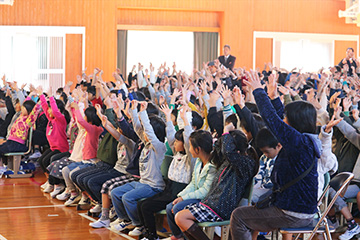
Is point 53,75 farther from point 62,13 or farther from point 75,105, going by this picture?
point 75,105

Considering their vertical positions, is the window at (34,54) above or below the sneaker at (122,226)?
above

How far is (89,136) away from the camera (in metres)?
5.86

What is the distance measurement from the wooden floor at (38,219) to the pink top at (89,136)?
0.59 meters

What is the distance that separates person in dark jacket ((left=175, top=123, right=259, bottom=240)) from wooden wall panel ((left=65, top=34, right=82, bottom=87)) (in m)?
11.0

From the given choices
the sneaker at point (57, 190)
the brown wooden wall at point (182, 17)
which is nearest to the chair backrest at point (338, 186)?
the sneaker at point (57, 190)

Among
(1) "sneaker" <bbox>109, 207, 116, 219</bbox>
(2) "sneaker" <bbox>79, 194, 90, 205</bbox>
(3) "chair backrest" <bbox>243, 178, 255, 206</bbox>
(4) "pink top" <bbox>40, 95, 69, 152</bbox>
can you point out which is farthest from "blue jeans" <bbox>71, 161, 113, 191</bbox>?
(3) "chair backrest" <bbox>243, 178, 255, 206</bbox>

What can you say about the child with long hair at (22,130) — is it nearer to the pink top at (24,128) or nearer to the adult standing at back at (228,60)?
the pink top at (24,128)

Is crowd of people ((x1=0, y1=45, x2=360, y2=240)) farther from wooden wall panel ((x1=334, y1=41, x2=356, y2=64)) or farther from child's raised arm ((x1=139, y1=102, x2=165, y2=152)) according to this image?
wooden wall panel ((x1=334, y1=41, x2=356, y2=64))

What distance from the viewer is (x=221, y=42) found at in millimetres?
15242

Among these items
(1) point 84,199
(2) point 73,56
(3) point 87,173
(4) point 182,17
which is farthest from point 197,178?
(4) point 182,17

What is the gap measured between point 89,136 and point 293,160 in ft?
A: 10.3

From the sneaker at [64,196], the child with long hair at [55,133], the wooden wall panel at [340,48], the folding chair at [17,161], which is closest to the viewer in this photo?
the sneaker at [64,196]

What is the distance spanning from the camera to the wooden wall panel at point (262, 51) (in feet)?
50.6

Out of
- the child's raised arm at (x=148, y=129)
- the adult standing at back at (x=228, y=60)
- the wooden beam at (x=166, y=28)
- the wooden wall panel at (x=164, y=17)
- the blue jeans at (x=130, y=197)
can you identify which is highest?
the wooden wall panel at (x=164, y=17)
